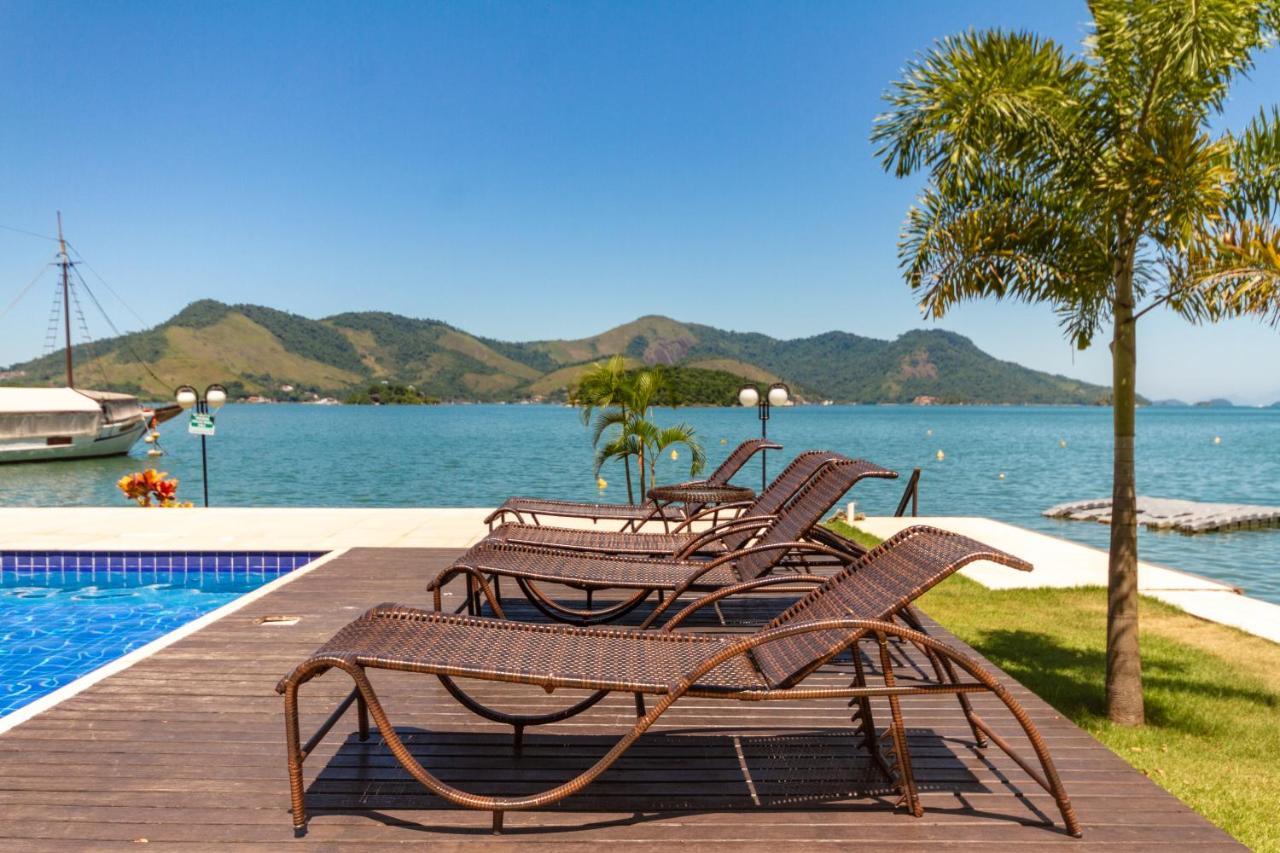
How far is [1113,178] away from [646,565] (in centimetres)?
302

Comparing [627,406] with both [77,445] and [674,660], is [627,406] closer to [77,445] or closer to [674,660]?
[674,660]

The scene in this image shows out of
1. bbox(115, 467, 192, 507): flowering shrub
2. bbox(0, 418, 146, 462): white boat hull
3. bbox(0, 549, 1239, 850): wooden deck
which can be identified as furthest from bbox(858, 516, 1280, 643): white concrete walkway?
bbox(0, 418, 146, 462): white boat hull

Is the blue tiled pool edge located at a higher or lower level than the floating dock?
higher

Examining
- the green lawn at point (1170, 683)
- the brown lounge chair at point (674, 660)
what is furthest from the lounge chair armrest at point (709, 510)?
the brown lounge chair at point (674, 660)

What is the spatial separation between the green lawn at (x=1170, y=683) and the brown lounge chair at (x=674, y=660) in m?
1.51

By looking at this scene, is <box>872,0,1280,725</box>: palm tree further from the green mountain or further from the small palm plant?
the green mountain

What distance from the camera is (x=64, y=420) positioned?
42625mm

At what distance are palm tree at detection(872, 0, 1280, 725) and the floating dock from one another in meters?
16.1

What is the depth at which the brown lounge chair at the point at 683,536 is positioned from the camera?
4809 millimetres

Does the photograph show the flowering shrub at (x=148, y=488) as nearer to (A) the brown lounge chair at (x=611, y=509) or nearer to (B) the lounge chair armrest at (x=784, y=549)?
(A) the brown lounge chair at (x=611, y=509)

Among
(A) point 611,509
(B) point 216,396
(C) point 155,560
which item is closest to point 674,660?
(A) point 611,509

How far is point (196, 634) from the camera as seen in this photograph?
4.32 m

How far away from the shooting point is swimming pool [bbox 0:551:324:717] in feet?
17.2

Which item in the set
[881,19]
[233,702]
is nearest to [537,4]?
[881,19]
